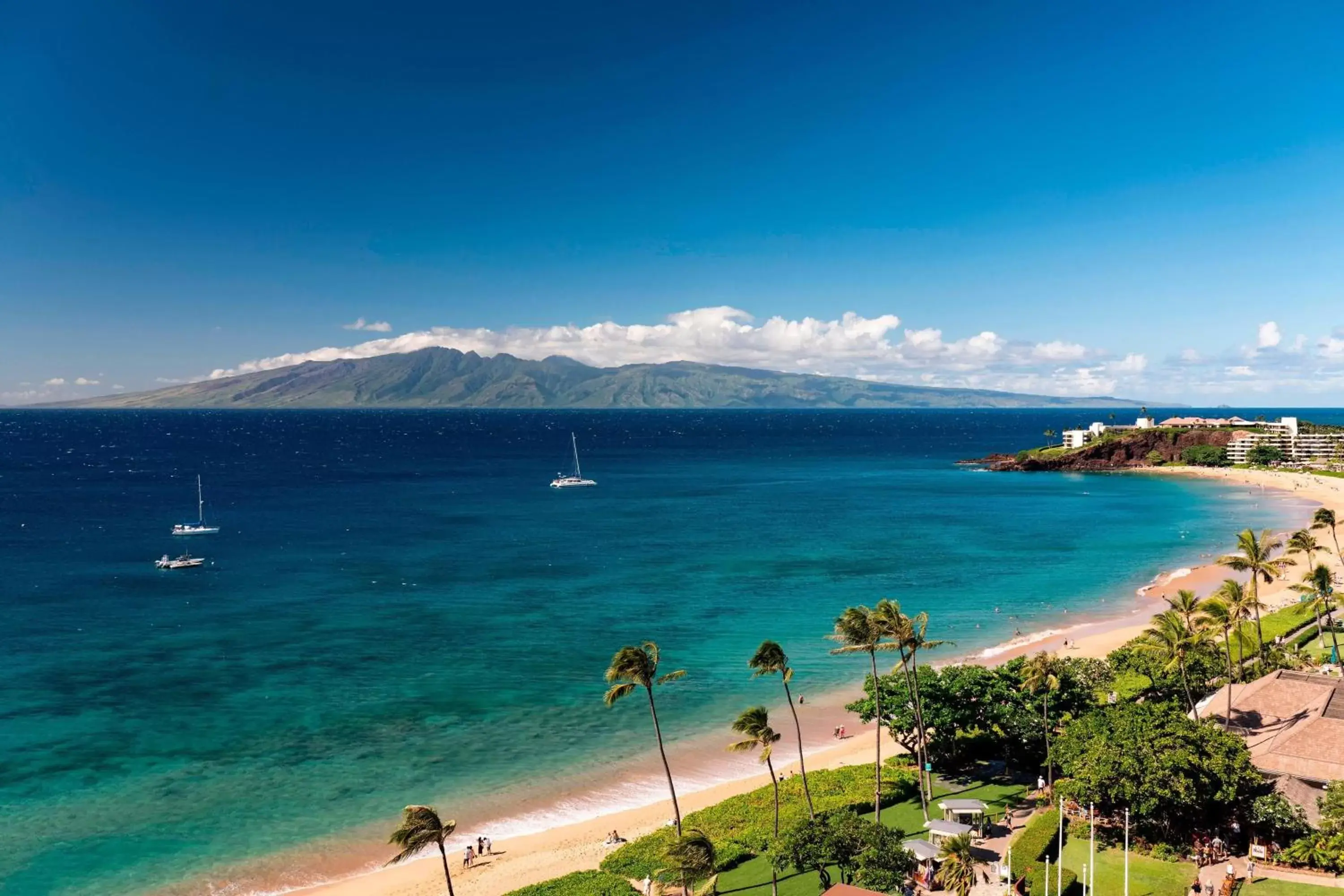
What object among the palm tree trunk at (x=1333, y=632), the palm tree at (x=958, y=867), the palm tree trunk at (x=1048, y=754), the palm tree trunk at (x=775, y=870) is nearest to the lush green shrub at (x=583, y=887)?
the palm tree trunk at (x=775, y=870)

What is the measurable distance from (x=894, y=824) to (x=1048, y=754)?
327 inches

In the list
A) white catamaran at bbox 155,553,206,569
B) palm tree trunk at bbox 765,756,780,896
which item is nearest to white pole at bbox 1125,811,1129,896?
palm tree trunk at bbox 765,756,780,896

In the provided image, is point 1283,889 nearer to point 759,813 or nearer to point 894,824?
point 894,824

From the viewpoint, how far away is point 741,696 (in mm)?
55719

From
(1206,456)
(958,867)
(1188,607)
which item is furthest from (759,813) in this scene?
(1206,456)

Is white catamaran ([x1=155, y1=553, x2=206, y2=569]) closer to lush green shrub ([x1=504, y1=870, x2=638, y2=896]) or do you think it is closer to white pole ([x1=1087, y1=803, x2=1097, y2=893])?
lush green shrub ([x1=504, y1=870, x2=638, y2=896])

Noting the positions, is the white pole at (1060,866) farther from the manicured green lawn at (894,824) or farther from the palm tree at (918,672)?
the palm tree at (918,672)

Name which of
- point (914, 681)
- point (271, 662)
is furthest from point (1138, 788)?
point (271, 662)

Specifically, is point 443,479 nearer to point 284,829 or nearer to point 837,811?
point 284,829

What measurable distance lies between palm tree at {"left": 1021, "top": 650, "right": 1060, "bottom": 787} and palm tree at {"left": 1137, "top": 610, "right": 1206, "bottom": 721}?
6.64 m

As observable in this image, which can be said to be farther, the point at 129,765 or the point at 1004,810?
the point at 129,765

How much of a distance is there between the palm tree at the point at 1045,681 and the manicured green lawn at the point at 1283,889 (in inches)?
378

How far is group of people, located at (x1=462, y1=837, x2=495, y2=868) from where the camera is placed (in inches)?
1444

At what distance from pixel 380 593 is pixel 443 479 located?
332 feet
